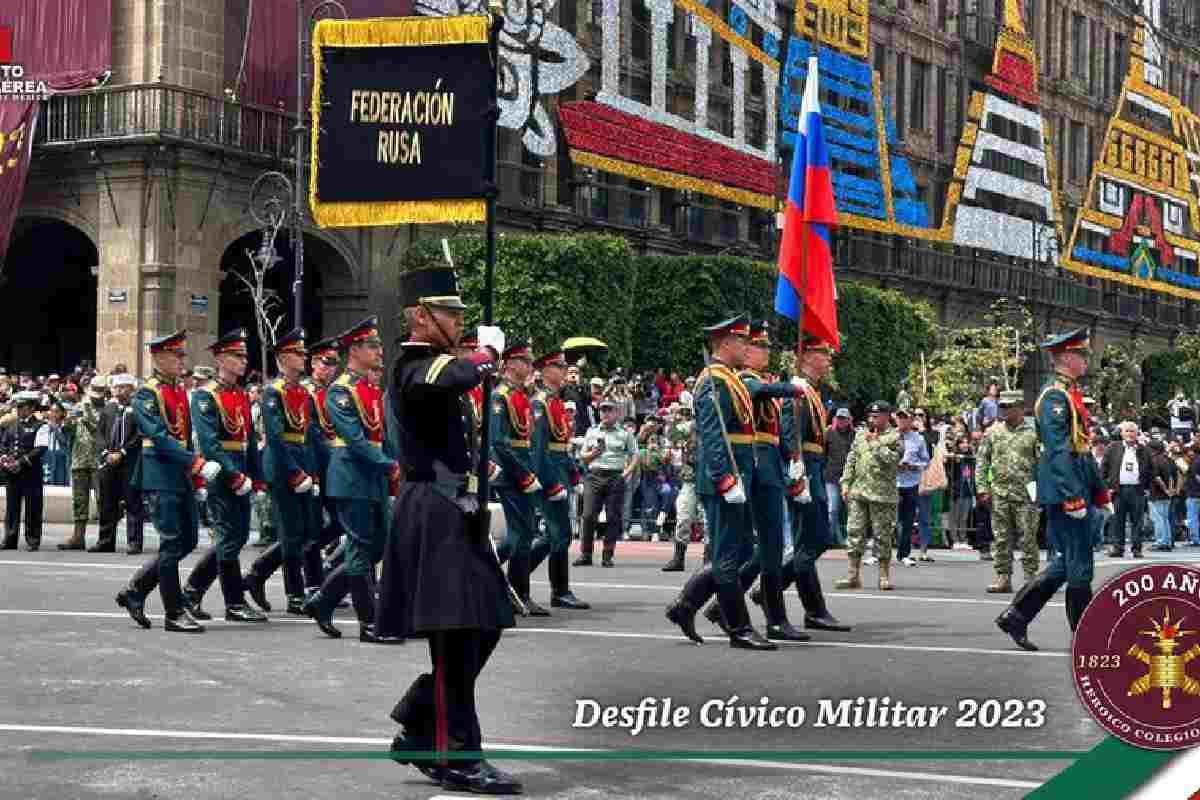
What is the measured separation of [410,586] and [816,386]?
280 inches

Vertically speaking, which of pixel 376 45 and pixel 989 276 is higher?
pixel 376 45

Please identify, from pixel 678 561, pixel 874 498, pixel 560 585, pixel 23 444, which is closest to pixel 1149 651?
pixel 560 585

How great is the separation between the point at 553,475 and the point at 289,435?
2187 mm

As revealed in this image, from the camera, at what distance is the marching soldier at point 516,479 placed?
14.1 meters

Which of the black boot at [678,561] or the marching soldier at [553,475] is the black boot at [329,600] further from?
the black boot at [678,561]

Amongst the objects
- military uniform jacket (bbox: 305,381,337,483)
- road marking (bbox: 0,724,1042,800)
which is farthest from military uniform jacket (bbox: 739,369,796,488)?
road marking (bbox: 0,724,1042,800)

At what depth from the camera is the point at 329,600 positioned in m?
12.2

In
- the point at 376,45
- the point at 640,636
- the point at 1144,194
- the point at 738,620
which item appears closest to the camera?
the point at 738,620

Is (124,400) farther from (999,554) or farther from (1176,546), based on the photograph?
(1176,546)

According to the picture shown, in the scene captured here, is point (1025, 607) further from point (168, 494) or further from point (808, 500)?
point (168, 494)

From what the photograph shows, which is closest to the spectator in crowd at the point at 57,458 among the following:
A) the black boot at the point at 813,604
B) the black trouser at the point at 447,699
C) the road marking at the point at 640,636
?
the road marking at the point at 640,636

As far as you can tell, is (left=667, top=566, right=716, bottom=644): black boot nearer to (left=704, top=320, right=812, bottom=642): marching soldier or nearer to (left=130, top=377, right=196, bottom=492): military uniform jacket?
(left=704, top=320, right=812, bottom=642): marching soldier

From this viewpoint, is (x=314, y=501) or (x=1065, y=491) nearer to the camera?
(x=1065, y=491)

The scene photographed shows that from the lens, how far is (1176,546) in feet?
97.7
